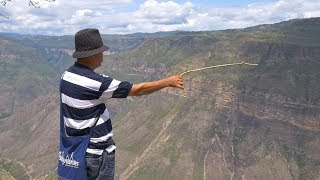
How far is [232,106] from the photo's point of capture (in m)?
188

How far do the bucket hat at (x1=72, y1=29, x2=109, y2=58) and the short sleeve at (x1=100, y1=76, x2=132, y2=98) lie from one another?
50 centimetres

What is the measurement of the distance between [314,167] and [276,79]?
41605 mm

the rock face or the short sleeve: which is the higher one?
the short sleeve

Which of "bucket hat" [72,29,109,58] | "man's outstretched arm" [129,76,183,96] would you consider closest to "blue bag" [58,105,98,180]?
"man's outstretched arm" [129,76,183,96]

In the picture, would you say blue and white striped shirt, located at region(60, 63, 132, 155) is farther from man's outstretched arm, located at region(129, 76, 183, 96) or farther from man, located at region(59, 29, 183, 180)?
man's outstretched arm, located at region(129, 76, 183, 96)

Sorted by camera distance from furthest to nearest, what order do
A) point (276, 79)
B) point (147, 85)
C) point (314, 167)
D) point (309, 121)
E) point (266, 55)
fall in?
point (266, 55) → point (276, 79) → point (309, 121) → point (314, 167) → point (147, 85)

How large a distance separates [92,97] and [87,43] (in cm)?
81

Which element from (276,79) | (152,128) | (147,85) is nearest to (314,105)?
(276,79)

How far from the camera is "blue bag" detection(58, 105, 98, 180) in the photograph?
6.73m

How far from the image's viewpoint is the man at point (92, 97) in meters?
6.72

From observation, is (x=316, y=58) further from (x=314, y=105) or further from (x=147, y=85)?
(x=147, y=85)

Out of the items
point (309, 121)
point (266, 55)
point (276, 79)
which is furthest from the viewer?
point (266, 55)

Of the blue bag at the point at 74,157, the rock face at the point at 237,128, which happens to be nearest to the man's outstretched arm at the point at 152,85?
the blue bag at the point at 74,157

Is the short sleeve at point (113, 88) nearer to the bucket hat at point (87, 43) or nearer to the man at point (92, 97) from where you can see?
the man at point (92, 97)
